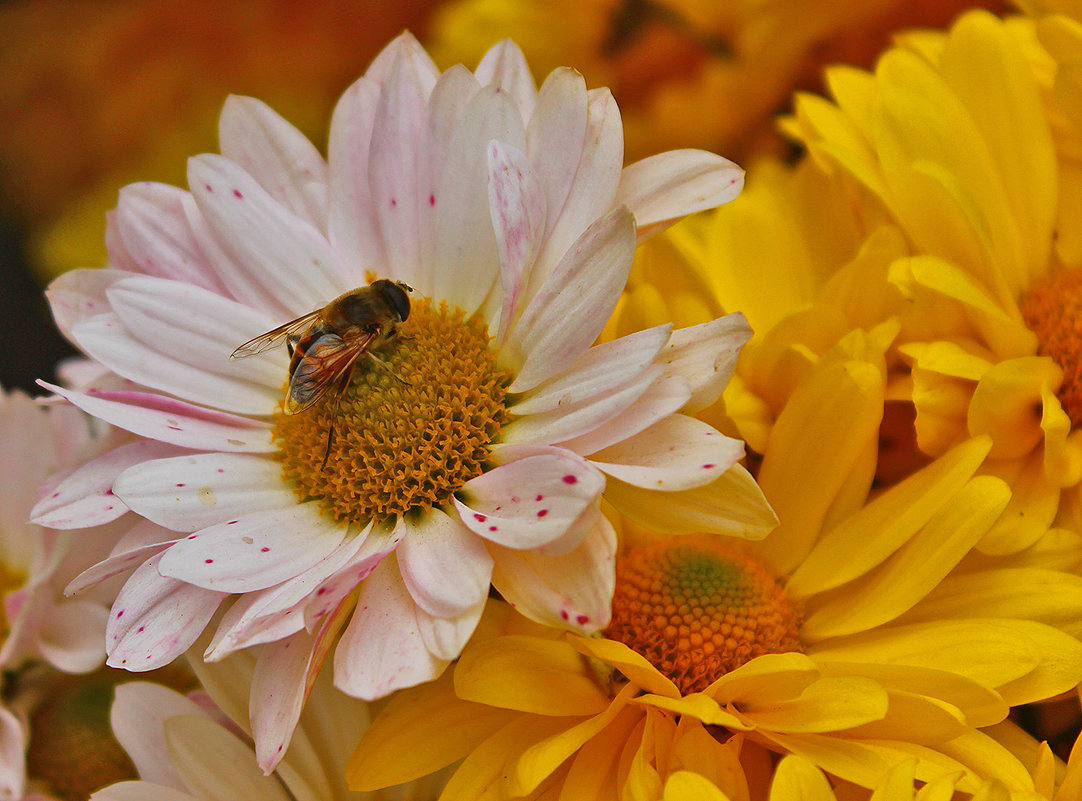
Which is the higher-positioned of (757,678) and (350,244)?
(350,244)

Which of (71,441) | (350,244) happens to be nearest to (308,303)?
(350,244)

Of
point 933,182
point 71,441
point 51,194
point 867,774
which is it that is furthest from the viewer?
point 51,194

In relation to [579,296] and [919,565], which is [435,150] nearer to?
[579,296]

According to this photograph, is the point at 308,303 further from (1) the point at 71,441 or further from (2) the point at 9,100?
(2) the point at 9,100

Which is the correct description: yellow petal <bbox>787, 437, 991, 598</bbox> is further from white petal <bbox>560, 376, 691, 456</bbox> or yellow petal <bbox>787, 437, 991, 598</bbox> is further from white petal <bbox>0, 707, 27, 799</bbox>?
white petal <bbox>0, 707, 27, 799</bbox>

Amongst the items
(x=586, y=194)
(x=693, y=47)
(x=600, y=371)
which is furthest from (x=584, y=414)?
(x=693, y=47)

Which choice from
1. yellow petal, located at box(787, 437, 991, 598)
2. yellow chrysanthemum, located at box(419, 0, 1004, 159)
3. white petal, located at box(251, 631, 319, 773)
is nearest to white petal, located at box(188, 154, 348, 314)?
white petal, located at box(251, 631, 319, 773)
